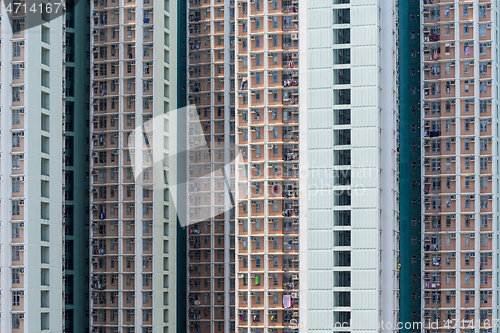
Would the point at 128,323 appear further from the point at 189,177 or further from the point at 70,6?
the point at 70,6

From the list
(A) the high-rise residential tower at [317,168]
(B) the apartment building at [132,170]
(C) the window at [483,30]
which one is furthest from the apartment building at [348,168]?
(B) the apartment building at [132,170]

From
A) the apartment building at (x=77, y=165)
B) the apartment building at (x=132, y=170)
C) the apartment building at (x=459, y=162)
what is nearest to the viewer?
the apartment building at (x=132, y=170)

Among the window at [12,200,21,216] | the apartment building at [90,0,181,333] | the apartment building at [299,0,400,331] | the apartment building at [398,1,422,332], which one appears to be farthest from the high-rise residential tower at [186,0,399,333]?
the window at [12,200,21,216]

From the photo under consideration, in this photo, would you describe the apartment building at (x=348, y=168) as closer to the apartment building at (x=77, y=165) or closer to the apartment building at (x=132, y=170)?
the apartment building at (x=132, y=170)

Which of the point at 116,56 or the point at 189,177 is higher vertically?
the point at 116,56

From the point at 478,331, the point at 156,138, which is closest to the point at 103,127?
the point at 156,138

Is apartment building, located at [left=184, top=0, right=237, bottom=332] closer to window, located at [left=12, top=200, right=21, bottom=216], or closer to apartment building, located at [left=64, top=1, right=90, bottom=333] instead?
apartment building, located at [left=64, top=1, right=90, bottom=333]

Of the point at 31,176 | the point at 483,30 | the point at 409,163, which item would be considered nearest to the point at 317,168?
the point at 409,163
